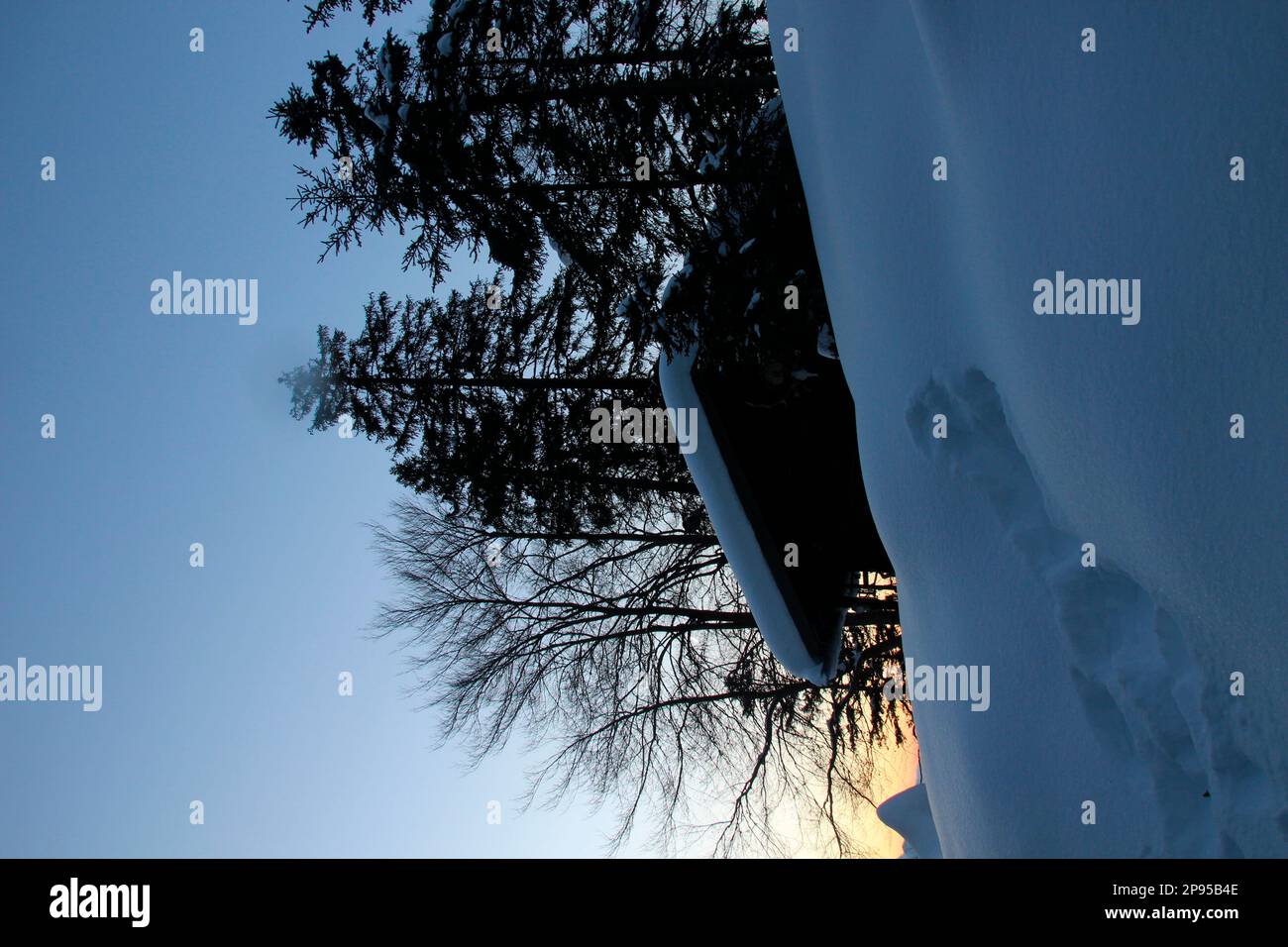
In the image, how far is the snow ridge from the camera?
183cm

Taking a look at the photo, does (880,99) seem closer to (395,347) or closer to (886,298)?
(886,298)

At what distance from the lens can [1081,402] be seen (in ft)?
6.17

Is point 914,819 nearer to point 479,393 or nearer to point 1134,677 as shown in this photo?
point 1134,677

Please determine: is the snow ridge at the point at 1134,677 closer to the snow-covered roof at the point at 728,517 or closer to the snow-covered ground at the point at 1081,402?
the snow-covered ground at the point at 1081,402

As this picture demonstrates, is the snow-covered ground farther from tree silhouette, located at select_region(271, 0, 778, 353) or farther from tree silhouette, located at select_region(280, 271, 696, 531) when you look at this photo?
tree silhouette, located at select_region(280, 271, 696, 531)

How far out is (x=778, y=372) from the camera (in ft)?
15.3

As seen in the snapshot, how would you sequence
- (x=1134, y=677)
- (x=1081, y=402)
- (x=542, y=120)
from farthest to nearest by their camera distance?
1. (x=542, y=120)
2. (x=1134, y=677)
3. (x=1081, y=402)

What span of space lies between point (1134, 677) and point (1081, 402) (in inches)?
31.6

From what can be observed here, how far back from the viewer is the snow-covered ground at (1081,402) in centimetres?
153

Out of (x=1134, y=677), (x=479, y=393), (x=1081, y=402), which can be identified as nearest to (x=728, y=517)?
(x=1134, y=677)

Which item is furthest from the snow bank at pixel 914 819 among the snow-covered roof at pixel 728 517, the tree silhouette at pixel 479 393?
the tree silhouette at pixel 479 393

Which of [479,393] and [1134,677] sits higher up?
[479,393]

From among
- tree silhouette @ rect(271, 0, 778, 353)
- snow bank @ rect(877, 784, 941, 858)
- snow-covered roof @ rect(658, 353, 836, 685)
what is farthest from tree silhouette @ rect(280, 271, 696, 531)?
snow bank @ rect(877, 784, 941, 858)
